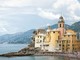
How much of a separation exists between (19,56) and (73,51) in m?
14.5

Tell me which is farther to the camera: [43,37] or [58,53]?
[43,37]

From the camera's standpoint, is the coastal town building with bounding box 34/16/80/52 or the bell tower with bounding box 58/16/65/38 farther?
the bell tower with bounding box 58/16/65/38

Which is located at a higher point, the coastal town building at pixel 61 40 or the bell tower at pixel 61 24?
the bell tower at pixel 61 24

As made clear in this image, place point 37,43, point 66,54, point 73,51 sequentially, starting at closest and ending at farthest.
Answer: point 66,54 → point 73,51 → point 37,43

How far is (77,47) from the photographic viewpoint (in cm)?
9844

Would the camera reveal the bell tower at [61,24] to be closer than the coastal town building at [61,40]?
No

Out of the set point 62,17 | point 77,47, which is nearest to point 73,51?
point 77,47

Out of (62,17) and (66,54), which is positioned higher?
A: (62,17)

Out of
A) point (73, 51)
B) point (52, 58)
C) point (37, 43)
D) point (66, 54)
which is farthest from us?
point (37, 43)

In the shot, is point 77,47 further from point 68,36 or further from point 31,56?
point 31,56

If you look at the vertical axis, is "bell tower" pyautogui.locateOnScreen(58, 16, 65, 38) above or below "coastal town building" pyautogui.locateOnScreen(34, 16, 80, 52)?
above

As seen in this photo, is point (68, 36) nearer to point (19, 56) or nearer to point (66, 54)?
point (66, 54)

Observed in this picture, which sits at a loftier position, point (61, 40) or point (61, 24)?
point (61, 24)

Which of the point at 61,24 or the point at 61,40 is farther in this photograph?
the point at 61,24
